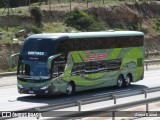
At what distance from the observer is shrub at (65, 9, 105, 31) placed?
53.7m

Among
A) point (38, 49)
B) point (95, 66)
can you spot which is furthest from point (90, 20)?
point (38, 49)

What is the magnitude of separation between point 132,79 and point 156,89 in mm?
8860

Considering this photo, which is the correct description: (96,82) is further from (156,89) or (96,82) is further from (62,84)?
(156,89)

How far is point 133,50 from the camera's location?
30234mm

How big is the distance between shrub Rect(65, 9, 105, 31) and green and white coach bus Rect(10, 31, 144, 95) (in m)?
23.5

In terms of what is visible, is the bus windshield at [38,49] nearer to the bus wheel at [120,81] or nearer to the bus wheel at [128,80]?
the bus wheel at [120,81]

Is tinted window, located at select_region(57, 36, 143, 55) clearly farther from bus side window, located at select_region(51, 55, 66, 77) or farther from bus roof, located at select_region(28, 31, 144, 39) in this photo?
bus side window, located at select_region(51, 55, 66, 77)

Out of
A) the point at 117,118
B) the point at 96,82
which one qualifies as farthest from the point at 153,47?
the point at 117,118

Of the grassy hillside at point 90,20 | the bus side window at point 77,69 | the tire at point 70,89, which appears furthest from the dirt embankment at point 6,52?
the tire at point 70,89

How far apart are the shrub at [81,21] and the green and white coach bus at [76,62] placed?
23450mm

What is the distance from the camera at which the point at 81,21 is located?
5406 centimetres

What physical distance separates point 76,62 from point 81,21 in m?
29.2

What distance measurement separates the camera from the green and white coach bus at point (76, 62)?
77.3 feet

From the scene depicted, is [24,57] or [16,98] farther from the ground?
[24,57]
